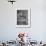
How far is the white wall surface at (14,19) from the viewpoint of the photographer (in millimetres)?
4699

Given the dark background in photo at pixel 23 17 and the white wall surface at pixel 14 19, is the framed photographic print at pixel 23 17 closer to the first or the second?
the dark background in photo at pixel 23 17

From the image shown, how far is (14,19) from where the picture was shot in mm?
4719

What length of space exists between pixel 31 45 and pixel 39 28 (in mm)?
1165

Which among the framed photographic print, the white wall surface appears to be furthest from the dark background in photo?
the white wall surface

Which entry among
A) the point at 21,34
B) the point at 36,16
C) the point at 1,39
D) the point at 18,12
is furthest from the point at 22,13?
the point at 21,34

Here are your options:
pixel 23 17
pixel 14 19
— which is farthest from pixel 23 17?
pixel 14 19

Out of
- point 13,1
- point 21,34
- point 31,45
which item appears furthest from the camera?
point 13,1

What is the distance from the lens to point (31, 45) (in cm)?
371

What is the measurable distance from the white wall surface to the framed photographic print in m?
0.11

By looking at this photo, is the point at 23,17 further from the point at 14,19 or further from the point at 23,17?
the point at 14,19

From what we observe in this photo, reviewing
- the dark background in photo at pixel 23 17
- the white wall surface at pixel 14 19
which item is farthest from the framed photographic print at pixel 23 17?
the white wall surface at pixel 14 19

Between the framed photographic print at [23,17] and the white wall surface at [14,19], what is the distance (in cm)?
11

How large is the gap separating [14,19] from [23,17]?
1.07 ft

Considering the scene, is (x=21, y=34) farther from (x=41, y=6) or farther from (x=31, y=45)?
(x=41, y=6)
